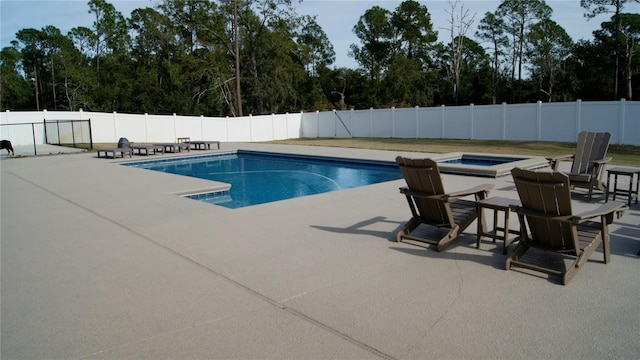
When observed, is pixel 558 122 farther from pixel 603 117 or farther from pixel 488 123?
pixel 488 123

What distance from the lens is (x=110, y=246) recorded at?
17.2 ft

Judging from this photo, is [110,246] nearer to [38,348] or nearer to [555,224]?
[38,348]

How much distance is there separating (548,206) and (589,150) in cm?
477

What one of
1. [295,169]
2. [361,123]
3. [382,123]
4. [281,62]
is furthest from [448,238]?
[281,62]

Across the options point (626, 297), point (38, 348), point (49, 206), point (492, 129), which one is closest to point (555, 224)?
point (626, 297)

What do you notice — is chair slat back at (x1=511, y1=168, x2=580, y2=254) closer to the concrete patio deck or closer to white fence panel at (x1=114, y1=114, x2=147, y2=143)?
the concrete patio deck

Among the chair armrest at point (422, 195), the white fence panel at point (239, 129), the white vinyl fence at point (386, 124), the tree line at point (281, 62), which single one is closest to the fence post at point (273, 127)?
the white vinyl fence at point (386, 124)

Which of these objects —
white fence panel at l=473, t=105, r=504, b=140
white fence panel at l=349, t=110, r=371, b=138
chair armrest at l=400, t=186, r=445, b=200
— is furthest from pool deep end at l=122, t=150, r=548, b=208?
white fence panel at l=349, t=110, r=371, b=138

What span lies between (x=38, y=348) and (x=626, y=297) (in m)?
4.15

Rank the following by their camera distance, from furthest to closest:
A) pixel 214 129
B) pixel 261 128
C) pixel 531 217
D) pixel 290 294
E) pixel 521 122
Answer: pixel 261 128, pixel 214 129, pixel 521 122, pixel 531 217, pixel 290 294

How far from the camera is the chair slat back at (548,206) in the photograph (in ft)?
12.5

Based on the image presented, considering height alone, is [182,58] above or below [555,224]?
above

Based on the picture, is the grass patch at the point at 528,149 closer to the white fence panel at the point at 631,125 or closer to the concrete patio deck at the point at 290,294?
the white fence panel at the point at 631,125

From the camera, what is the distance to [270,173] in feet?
46.5
